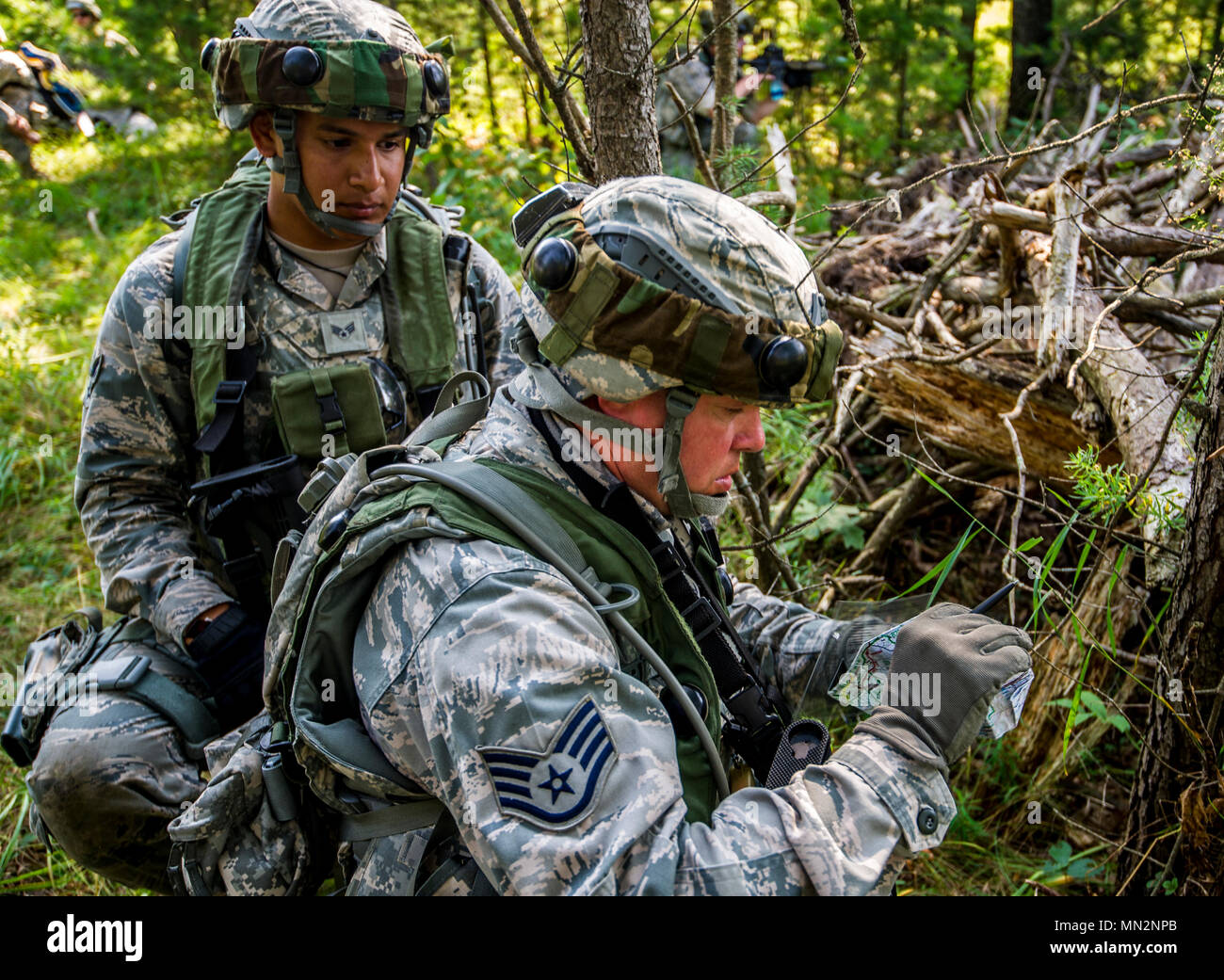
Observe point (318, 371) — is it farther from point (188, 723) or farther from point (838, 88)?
point (838, 88)

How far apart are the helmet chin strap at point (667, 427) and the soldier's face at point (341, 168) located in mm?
1389

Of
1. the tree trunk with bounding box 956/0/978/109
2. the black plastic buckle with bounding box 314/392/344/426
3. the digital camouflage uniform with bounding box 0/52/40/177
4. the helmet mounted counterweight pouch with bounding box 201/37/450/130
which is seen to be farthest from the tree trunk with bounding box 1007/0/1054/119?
the digital camouflage uniform with bounding box 0/52/40/177

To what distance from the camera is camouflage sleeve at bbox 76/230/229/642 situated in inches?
119

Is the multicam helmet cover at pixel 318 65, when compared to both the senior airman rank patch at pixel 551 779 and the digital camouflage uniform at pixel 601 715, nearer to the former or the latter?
the digital camouflage uniform at pixel 601 715

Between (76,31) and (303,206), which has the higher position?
(76,31)

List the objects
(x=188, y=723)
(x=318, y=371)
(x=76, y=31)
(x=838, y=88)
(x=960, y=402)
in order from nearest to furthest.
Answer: (x=188, y=723)
(x=318, y=371)
(x=960, y=402)
(x=838, y=88)
(x=76, y=31)

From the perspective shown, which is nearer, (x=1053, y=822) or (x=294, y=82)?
(x=294, y=82)

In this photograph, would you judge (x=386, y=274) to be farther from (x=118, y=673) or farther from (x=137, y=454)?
(x=118, y=673)

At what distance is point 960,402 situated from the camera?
3.78m

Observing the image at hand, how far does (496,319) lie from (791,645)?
5.76ft

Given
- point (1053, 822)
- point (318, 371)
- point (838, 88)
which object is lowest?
point (1053, 822)

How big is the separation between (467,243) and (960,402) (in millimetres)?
2039

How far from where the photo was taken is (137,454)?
3.11 metres
